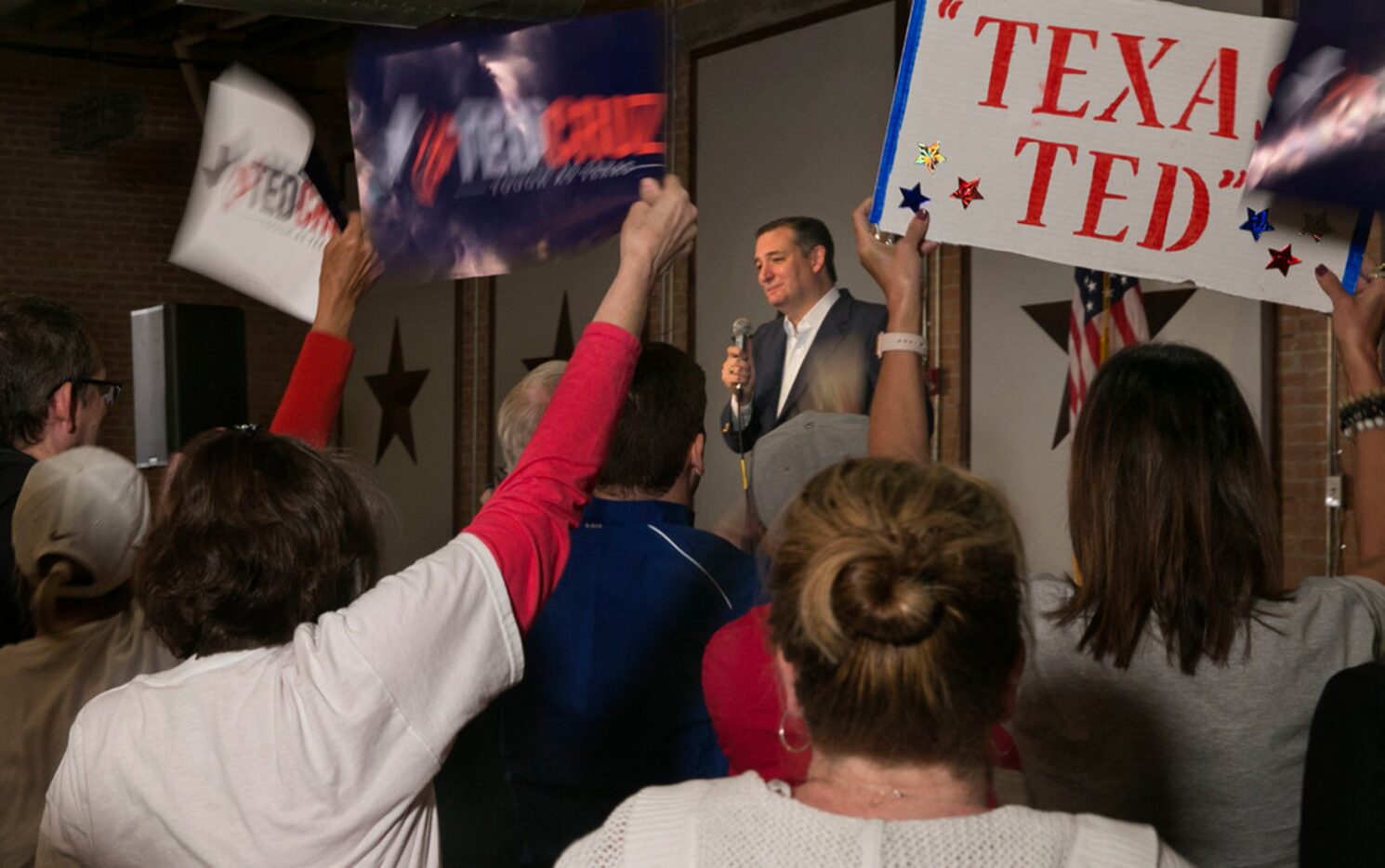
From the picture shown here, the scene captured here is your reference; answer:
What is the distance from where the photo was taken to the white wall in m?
6.73

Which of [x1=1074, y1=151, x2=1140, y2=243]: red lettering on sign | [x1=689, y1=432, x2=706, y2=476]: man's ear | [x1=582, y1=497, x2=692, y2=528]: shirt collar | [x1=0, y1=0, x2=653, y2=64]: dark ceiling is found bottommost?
[x1=582, y1=497, x2=692, y2=528]: shirt collar

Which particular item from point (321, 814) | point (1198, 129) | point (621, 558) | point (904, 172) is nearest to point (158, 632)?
point (321, 814)

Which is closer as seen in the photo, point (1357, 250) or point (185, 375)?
point (1357, 250)

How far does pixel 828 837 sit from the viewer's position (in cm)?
100

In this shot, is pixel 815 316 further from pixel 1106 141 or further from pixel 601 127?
pixel 601 127

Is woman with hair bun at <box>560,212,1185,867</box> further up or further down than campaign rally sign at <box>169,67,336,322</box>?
further down

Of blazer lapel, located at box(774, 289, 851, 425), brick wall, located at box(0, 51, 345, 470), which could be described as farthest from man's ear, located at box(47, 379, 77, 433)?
brick wall, located at box(0, 51, 345, 470)

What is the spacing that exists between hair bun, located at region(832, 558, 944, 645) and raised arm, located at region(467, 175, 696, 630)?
42 cm

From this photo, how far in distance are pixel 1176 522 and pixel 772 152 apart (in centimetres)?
591

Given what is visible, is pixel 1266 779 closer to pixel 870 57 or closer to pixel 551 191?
pixel 551 191

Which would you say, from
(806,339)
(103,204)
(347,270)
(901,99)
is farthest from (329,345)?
(103,204)

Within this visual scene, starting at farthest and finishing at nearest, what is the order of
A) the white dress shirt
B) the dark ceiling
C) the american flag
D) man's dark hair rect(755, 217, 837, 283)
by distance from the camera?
A: the dark ceiling → man's dark hair rect(755, 217, 837, 283) → the white dress shirt → the american flag

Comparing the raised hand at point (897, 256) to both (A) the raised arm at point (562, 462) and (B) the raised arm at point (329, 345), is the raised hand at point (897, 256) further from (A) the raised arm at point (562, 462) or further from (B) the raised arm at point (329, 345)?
(B) the raised arm at point (329, 345)

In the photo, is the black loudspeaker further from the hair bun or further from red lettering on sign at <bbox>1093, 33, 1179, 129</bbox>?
the hair bun
